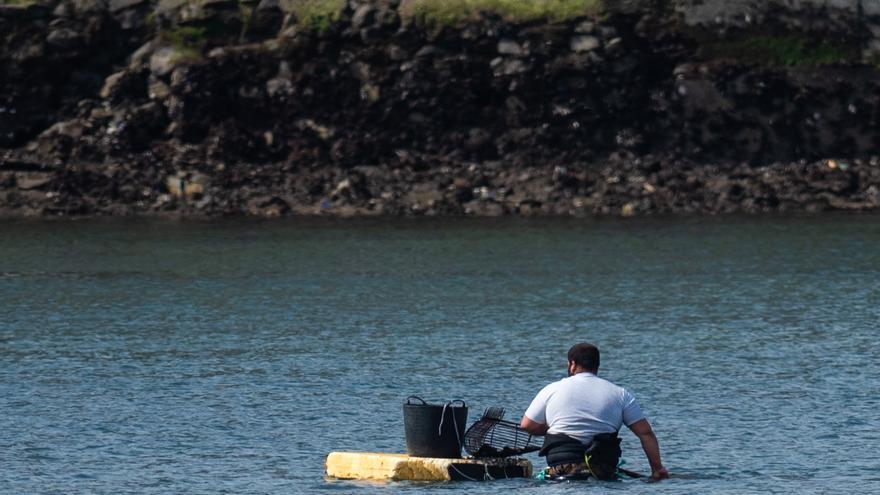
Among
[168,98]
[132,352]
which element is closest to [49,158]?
[168,98]

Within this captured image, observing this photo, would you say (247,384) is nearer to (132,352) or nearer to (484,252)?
(132,352)

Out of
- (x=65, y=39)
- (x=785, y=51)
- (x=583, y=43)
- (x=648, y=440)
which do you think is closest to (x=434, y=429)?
(x=648, y=440)

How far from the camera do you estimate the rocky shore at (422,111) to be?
2196 inches

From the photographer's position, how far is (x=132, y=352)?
2955cm

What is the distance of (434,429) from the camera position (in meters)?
18.3

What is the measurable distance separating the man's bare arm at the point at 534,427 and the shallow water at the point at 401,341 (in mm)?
553

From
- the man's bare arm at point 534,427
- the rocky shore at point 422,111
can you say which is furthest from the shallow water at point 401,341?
the rocky shore at point 422,111

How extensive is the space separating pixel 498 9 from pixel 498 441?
4333 cm

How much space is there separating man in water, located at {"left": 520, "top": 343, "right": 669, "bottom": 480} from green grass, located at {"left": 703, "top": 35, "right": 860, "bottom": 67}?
43.4 m

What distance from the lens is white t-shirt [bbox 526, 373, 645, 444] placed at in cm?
1773

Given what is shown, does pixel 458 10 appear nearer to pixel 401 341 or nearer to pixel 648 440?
pixel 401 341

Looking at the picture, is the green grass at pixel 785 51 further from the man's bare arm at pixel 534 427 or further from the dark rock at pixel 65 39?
the man's bare arm at pixel 534 427

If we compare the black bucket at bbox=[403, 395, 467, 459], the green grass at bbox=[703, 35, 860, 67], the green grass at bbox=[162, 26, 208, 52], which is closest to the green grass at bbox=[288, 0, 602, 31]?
the green grass at bbox=[162, 26, 208, 52]

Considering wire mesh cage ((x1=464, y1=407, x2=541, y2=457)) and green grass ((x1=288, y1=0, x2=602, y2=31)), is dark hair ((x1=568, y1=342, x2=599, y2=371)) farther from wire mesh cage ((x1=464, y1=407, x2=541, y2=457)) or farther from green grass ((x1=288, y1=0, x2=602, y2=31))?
green grass ((x1=288, y1=0, x2=602, y2=31))
